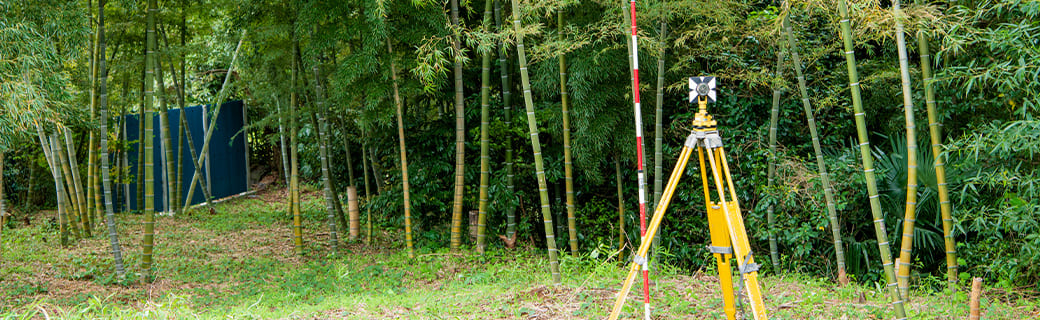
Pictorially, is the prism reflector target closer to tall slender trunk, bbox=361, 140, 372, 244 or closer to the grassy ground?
the grassy ground

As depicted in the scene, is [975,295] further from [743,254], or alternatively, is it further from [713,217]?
[713,217]

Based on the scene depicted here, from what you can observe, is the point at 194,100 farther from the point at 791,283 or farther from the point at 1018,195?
the point at 1018,195

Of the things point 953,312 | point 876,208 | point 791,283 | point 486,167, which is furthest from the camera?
point 486,167

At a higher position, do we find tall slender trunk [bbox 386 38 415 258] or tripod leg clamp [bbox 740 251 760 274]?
tall slender trunk [bbox 386 38 415 258]

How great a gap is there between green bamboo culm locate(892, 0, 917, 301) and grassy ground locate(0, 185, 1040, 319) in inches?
7.6

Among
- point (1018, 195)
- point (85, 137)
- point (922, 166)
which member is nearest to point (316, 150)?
point (85, 137)

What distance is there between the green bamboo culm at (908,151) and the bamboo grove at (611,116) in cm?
1

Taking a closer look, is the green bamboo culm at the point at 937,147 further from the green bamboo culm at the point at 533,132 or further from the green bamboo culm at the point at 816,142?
the green bamboo culm at the point at 533,132

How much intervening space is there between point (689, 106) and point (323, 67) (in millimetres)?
2949

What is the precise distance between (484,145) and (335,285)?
1395 millimetres

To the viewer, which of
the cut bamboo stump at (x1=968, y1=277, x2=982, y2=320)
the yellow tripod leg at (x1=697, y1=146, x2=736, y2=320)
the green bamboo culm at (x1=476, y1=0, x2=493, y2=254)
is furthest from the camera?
the green bamboo culm at (x1=476, y1=0, x2=493, y2=254)

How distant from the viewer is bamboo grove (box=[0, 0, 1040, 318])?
4031 mm

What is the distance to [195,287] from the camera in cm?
527

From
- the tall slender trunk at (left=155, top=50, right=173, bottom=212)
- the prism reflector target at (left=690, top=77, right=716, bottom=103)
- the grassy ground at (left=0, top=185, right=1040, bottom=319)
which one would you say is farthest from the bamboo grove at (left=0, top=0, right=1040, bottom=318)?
the prism reflector target at (left=690, top=77, right=716, bottom=103)
